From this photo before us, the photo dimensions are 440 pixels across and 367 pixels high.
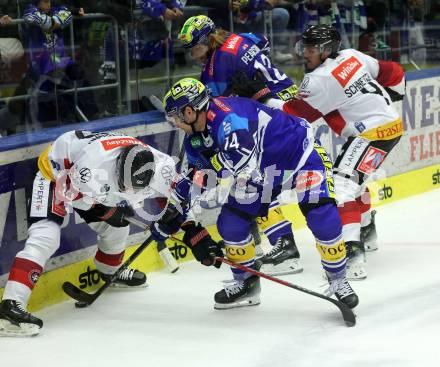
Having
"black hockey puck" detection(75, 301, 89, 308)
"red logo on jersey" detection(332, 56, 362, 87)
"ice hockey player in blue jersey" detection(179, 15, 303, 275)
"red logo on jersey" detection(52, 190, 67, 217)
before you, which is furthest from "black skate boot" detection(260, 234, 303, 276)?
"red logo on jersey" detection(52, 190, 67, 217)

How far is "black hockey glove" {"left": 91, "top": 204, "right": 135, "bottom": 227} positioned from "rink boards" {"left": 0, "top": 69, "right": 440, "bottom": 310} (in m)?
0.33

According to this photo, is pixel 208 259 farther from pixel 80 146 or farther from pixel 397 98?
pixel 397 98

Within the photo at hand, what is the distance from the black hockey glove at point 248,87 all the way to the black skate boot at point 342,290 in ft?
5.07

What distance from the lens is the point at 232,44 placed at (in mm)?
5598

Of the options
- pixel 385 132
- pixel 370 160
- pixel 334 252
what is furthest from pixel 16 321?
pixel 385 132

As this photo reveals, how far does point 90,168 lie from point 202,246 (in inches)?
25.7

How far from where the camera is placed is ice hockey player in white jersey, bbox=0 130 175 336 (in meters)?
4.41

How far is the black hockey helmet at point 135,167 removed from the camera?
442 cm

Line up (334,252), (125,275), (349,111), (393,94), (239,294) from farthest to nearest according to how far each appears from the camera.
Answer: (393,94) < (349,111) < (125,275) < (239,294) < (334,252)

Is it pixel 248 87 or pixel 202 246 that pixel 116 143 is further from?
pixel 248 87

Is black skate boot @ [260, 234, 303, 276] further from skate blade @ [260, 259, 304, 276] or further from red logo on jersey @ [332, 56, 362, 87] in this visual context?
red logo on jersey @ [332, 56, 362, 87]

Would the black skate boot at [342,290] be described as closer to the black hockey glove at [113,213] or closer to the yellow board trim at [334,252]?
the yellow board trim at [334,252]

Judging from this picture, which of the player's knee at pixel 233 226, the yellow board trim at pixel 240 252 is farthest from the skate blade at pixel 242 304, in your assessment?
the player's knee at pixel 233 226

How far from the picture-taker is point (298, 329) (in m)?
4.33
